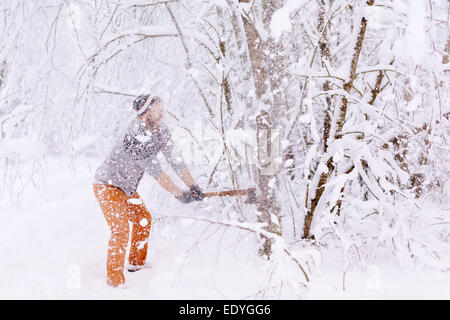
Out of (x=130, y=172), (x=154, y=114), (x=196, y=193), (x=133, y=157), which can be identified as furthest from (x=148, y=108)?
(x=196, y=193)

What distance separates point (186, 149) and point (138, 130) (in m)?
0.68

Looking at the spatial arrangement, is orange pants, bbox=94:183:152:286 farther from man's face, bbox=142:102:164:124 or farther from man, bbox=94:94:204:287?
man's face, bbox=142:102:164:124

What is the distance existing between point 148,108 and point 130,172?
0.48 m

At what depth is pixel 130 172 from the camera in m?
2.54

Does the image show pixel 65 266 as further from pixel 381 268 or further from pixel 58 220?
pixel 381 268

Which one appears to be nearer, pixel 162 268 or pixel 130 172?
pixel 130 172

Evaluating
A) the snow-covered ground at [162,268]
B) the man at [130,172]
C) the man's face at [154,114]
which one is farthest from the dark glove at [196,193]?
the man's face at [154,114]

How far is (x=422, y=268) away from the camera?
7.27ft

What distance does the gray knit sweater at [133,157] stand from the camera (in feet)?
7.97

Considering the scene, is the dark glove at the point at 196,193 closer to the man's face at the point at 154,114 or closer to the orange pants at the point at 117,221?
the orange pants at the point at 117,221

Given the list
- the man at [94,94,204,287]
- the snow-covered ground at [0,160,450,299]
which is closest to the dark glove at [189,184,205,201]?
the man at [94,94,204,287]

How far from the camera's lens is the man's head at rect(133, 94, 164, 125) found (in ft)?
8.00

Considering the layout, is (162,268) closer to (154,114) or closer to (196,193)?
(196,193)
